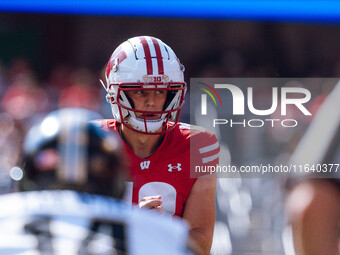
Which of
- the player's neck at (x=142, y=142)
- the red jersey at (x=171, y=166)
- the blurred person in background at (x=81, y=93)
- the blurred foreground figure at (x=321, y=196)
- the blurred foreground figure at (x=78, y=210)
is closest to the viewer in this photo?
the blurred foreground figure at (x=78, y=210)

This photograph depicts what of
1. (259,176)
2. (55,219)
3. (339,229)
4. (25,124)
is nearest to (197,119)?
(259,176)

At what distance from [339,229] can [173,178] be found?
0.70 metres

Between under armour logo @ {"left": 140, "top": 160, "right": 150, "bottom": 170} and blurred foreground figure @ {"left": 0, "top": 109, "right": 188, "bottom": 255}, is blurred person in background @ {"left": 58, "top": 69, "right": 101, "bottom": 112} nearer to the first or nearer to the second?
under armour logo @ {"left": 140, "top": 160, "right": 150, "bottom": 170}

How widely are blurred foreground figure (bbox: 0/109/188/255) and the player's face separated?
1.34 metres

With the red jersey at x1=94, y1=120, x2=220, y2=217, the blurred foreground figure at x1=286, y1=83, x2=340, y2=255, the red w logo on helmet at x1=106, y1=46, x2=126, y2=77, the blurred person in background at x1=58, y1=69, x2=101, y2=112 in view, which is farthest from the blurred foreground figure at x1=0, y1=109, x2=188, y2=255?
the blurred person in background at x1=58, y1=69, x2=101, y2=112

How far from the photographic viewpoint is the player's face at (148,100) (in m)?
2.80

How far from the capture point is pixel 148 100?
2807 mm

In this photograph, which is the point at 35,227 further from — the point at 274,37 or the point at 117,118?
the point at 274,37

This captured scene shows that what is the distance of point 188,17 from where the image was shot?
680 cm

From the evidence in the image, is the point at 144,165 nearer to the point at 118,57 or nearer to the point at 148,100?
the point at 148,100

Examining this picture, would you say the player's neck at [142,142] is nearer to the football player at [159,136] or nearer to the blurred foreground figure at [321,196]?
the football player at [159,136]

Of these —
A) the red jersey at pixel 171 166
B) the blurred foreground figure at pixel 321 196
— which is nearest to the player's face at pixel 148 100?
the red jersey at pixel 171 166

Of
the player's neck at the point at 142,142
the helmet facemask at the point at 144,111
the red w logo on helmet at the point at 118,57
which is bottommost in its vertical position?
the player's neck at the point at 142,142

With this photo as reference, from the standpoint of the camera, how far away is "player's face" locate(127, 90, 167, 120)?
2.80 m
